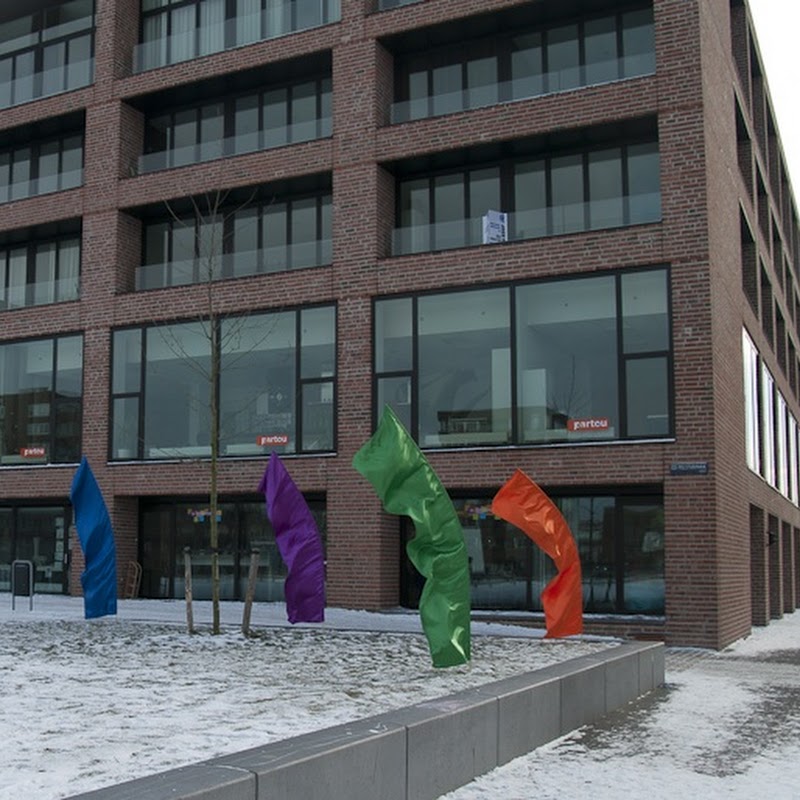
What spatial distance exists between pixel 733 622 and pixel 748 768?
11.2 m

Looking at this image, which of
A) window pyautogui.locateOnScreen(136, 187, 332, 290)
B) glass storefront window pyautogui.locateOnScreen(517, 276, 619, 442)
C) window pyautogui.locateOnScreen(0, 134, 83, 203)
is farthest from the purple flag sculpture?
window pyautogui.locateOnScreen(0, 134, 83, 203)

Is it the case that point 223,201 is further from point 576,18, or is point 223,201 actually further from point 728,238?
point 728,238

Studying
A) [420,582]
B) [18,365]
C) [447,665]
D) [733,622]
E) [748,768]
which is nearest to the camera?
[748,768]

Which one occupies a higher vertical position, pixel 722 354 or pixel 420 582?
pixel 722 354

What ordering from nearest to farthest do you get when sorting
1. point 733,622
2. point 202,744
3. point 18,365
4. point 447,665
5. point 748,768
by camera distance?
point 202,744, point 748,768, point 447,665, point 733,622, point 18,365

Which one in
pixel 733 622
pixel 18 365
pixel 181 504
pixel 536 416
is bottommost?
pixel 733 622

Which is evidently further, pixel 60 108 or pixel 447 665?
pixel 60 108

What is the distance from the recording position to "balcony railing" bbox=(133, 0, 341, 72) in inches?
920


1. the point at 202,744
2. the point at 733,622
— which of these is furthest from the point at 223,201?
the point at 202,744

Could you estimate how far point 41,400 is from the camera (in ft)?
83.1

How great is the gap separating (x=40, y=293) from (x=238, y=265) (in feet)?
19.0

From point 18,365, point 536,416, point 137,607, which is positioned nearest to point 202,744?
point 536,416

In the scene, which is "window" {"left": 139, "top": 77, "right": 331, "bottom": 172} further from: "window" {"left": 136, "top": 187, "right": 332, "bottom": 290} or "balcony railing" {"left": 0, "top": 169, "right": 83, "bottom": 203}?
"balcony railing" {"left": 0, "top": 169, "right": 83, "bottom": 203}

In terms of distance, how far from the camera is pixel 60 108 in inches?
1024
